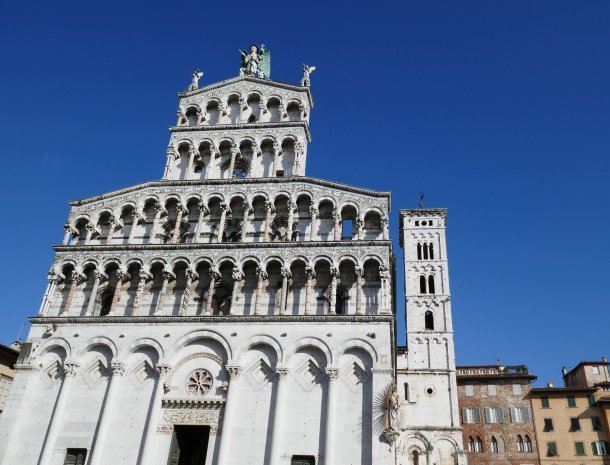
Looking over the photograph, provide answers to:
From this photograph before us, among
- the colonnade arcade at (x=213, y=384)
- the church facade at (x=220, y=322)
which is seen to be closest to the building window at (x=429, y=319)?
the church facade at (x=220, y=322)

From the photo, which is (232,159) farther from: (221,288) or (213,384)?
(213,384)

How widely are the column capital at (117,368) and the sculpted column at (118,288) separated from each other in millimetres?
2895

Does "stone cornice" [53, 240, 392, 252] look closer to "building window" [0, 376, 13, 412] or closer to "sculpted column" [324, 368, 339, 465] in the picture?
"sculpted column" [324, 368, 339, 465]

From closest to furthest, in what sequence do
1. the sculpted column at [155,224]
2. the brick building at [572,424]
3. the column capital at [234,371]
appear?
the column capital at [234,371] → the sculpted column at [155,224] → the brick building at [572,424]

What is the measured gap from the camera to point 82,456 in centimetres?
2588

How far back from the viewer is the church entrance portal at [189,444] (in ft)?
84.7

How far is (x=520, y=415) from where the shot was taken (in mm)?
Answer: 47625

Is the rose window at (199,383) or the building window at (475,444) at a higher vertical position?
the building window at (475,444)

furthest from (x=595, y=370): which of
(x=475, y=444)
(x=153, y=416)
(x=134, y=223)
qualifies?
(x=134, y=223)

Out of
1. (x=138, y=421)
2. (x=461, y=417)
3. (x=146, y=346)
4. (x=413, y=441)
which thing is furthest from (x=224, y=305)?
(x=461, y=417)

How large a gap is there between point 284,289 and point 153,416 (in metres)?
8.44

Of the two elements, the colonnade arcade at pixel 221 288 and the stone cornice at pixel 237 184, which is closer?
the colonnade arcade at pixel 221 288

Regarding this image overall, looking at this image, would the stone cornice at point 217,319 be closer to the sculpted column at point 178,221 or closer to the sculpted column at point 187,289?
the sculpted column at point 187,289

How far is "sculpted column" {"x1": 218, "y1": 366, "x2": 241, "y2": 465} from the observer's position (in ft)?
80.3
